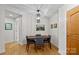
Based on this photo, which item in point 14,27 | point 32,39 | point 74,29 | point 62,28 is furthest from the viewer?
point 32,39

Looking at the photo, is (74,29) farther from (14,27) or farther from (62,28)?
(14,27)

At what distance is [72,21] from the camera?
5.54 feet

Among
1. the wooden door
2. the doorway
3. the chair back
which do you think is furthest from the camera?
the chair back

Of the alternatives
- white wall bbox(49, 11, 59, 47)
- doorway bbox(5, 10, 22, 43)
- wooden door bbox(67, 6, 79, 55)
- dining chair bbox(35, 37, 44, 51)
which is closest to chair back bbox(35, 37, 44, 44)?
dining chair bbox(35, 37, 44, 51)

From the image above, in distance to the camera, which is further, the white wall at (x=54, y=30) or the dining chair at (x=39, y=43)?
the dining chair at (x=39, y=43)

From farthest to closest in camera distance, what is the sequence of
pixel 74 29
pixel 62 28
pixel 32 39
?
pixel 32 39 → pixel 62 28 → pixel 74 29

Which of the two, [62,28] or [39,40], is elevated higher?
[62,28]

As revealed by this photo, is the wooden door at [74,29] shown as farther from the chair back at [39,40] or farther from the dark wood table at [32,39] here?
the chair back at [39,40]

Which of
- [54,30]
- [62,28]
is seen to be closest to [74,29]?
[62,28]

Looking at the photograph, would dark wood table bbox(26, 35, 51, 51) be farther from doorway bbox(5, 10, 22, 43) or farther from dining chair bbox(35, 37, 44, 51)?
doorway bbox(5, 10, 22, 43)

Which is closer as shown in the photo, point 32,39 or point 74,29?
point 74,29

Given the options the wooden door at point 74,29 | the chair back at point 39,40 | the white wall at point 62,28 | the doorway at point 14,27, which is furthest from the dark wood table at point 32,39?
the wooden door at point 74,29
